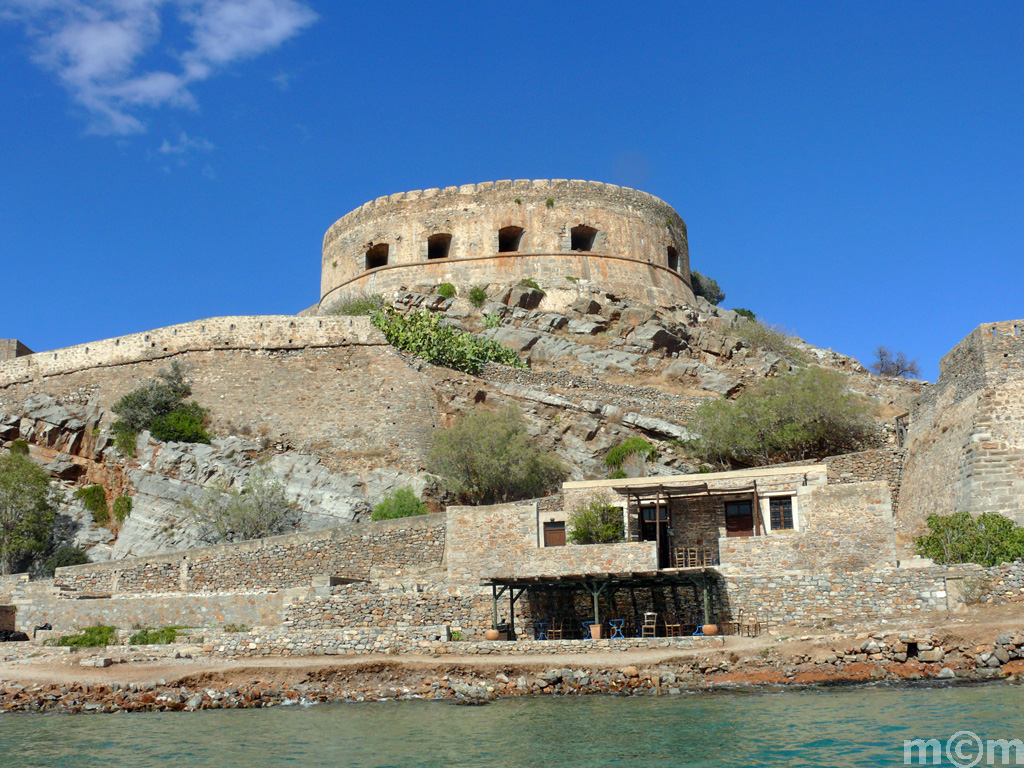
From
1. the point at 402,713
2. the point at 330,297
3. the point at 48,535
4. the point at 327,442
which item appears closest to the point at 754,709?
the point at 402,713

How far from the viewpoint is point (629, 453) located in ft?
92.0

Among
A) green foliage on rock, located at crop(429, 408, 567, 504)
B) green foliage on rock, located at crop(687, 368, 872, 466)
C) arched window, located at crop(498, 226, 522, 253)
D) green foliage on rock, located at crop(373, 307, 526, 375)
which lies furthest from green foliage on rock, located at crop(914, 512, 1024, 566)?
arched window, located at crop(498, 226, 522, 253)

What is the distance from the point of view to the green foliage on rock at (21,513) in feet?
86.7

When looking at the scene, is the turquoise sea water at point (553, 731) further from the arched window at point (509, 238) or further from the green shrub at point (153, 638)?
the arched window at point (509, 238)

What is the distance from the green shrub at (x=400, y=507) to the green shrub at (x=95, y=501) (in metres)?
8.05

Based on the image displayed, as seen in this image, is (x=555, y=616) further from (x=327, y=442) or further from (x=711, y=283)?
(x=711, y=283)

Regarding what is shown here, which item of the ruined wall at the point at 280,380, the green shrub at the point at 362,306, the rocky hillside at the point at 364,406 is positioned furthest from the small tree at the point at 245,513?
the green shrub at the point at 362,306

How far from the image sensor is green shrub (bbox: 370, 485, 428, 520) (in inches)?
1004

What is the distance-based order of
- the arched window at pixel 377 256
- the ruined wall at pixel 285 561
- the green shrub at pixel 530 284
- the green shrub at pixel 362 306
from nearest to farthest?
the ruined wall at pixel 285 561
the green shrub at pixel 362 306
the green shrub at pixel 530 284
the arched window at pixel 377 256

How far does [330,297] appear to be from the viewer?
137ft

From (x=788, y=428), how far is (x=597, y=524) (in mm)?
7717

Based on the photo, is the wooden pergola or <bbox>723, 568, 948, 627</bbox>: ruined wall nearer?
<bbox>723, 568, 948, 627</bbox>: ruined wall

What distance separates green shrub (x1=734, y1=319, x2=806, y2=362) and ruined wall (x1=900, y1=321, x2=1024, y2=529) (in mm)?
12437

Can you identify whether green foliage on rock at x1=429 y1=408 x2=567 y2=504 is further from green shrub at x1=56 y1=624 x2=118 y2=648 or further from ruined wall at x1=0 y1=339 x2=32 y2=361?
ruined wall at x1=0 y1=339 x2=32 y2=361
